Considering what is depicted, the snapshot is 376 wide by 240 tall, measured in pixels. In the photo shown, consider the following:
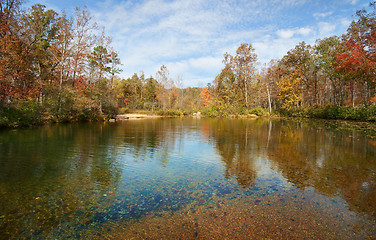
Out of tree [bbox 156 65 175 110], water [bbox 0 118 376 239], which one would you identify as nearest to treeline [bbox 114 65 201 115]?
tree [bbox 156 65 175 110]

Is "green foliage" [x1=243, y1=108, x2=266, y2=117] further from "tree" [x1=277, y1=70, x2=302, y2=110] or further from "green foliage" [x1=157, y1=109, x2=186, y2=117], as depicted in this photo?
"green foliage" [x1=157, y1=109, x2=186, y2=117]

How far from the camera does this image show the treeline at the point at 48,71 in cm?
1423

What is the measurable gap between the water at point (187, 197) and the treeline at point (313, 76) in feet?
53.9

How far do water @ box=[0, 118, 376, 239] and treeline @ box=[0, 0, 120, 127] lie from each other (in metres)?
10.6

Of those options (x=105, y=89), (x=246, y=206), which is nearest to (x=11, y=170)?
(x=246, y=206)

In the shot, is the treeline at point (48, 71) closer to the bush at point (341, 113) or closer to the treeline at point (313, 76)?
the treeline at point (313, 76)

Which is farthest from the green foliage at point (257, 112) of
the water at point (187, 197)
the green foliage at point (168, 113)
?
the water at point (187, 197)

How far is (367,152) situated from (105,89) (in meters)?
27.0

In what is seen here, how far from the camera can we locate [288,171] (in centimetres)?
535

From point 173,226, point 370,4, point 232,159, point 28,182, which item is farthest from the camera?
point 370,4

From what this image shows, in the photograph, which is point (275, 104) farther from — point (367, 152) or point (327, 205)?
point (327, 205)

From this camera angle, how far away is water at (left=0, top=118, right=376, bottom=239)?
2748 mm

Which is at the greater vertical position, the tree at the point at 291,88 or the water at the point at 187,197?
the tree at the point at 291,88

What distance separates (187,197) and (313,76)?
40628 millimetres
